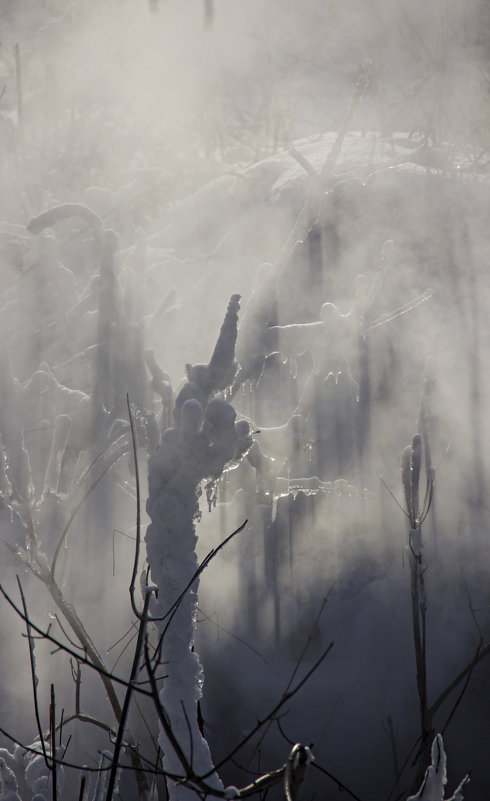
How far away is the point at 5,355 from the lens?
4625mm

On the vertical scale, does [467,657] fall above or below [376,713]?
above

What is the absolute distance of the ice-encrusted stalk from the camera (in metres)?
2.96

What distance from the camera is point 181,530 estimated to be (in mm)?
3059

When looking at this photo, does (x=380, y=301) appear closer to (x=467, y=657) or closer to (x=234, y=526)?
(x=234, y=526)

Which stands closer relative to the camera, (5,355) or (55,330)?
(5,355)

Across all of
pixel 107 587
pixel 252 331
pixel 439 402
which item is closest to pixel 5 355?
pixel 252 331

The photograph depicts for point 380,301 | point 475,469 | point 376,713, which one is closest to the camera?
point 376,713

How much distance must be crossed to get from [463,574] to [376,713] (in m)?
1.59

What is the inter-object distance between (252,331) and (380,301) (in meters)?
3.39

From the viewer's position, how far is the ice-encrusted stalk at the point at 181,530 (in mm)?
2963

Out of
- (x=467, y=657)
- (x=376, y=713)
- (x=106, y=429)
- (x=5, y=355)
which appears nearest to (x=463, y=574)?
(x=467, y=657)

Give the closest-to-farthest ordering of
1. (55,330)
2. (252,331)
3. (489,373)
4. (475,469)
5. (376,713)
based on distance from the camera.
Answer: (252,331), (376,713), (55,330), (475,469), (489,373)

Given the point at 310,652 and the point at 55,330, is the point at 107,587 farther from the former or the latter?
the point at 55,330

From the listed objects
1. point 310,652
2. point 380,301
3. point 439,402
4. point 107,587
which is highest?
point 380,301
